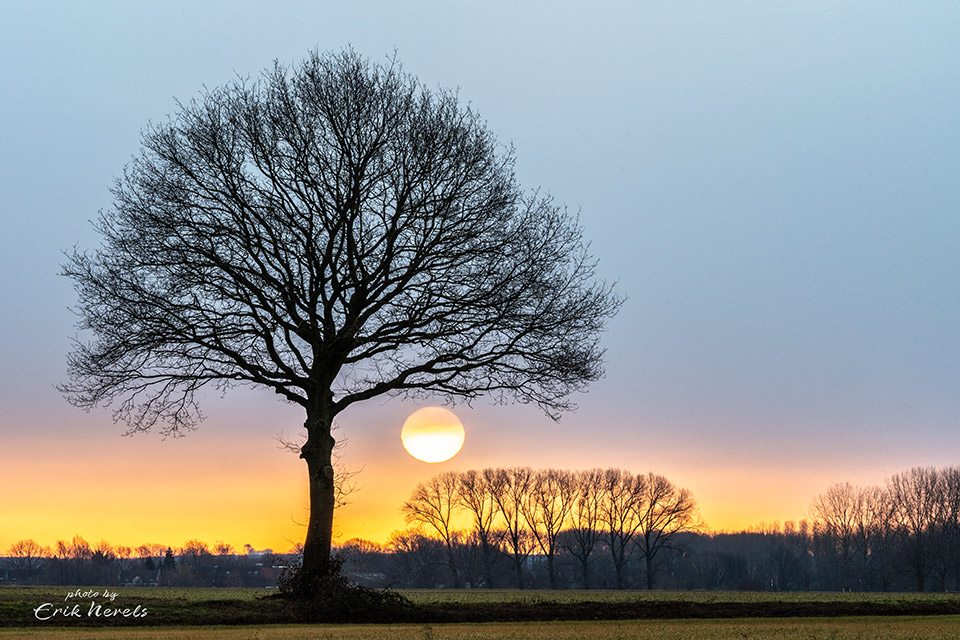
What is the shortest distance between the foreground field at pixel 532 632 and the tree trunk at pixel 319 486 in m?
3.85

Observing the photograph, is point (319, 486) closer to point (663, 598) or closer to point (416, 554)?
point (663, 598)

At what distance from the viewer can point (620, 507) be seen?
111625mm

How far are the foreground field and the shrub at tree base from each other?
5.55ft

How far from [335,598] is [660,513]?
95.3 meters

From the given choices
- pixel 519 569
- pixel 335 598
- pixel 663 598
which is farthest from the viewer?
pixel 519 569

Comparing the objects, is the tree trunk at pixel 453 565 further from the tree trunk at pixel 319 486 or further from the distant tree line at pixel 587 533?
the tree trunk at pixel 319 486

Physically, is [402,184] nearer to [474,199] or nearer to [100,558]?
[474,199]

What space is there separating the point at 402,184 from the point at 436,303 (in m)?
3.20

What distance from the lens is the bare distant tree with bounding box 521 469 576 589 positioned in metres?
112

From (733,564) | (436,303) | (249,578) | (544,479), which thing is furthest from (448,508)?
(436,303)

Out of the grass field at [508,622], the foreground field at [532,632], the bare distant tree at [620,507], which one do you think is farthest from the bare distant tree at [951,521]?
the foreground field at [532,632]

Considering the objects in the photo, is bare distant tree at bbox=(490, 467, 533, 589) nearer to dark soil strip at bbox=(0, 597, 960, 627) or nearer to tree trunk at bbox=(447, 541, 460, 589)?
tree trunk at bbox=(447, 541, 460, 589)

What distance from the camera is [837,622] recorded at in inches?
796

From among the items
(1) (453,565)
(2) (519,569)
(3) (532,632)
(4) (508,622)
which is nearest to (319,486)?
(4) (508,622)
